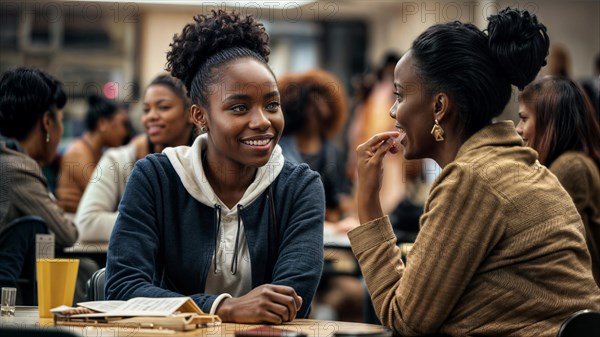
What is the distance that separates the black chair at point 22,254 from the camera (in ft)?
11.0

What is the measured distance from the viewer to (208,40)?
2.73m

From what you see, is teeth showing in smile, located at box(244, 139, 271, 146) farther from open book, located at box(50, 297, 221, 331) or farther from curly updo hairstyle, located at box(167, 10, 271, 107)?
open book, located at box(50, 297, 221, 331)

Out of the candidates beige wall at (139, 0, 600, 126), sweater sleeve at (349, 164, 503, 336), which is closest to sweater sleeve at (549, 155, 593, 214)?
sweater sleeve at (349, 164, 503, 336)

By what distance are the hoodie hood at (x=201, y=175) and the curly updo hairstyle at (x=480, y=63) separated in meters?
0.58

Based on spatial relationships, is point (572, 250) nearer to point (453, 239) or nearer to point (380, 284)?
point (453, 239)

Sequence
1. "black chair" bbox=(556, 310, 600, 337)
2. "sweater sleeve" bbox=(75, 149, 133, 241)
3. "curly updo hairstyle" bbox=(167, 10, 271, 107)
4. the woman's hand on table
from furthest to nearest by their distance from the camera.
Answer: "sweater sleeve" bbox=(75, 149, 133, 241)
"curly updo hairstyle" bbox=(167, 10, 271, 107)
the woman's hand on table
"black chair" bbox=(556, 310, 600, 337)

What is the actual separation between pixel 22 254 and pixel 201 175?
1.07 metres

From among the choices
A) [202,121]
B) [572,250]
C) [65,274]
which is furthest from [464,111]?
[65,274]

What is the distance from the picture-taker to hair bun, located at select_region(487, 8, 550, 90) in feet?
7.53

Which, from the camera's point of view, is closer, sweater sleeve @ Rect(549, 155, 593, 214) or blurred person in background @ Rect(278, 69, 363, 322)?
Answer: sweater sleeve @ Rect(549, 155, 593, 214)

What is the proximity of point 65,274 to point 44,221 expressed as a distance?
3.54 ft

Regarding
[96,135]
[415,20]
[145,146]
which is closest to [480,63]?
[145,146]

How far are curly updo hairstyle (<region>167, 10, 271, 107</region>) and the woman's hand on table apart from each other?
649 millimetres

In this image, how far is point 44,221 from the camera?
140 inches
